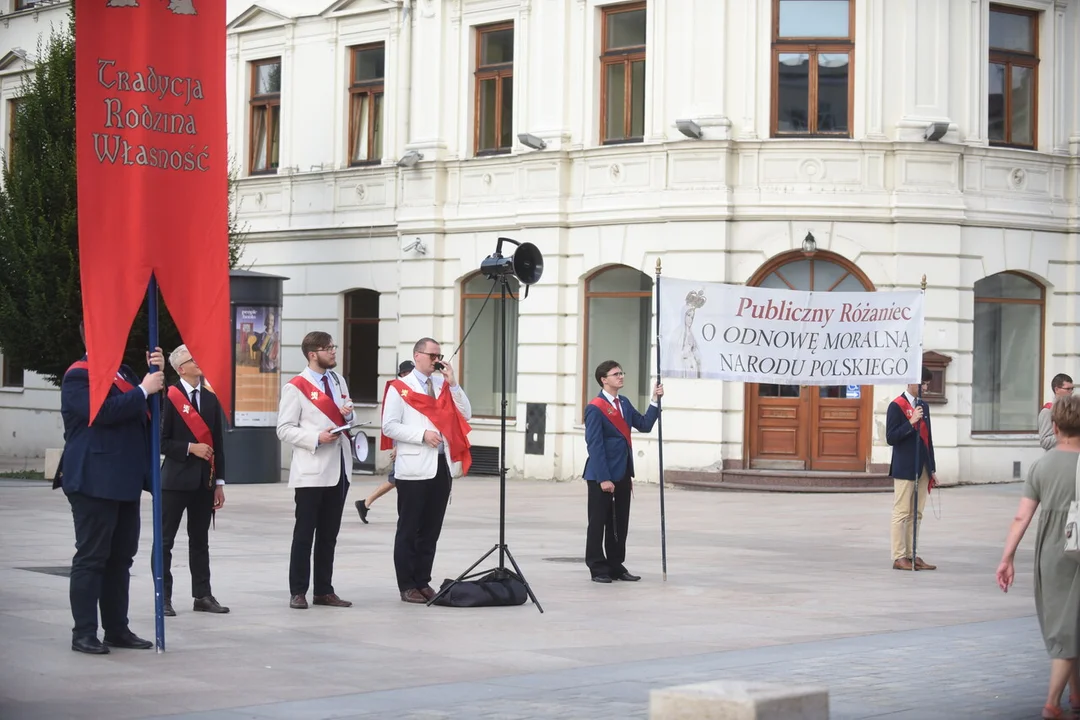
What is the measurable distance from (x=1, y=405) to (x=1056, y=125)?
24.2 meters

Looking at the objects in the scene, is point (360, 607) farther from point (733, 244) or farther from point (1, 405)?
point (1, 405)

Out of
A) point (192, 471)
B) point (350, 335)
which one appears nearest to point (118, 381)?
point (192, 471)

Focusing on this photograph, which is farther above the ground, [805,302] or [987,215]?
[987,215]

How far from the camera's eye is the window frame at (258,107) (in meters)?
33.9

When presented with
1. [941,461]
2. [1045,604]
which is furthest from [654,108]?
[1045,604]

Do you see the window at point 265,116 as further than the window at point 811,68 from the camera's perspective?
Yes

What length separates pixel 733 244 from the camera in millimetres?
26547

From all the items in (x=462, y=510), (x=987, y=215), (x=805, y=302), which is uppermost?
(x=987, y=215)

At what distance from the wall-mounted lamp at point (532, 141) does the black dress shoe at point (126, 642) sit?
1857cm

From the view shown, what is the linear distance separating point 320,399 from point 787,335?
530 centimetres

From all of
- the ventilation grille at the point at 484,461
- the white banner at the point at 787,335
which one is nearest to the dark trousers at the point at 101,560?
the white banner at the point at 787,335

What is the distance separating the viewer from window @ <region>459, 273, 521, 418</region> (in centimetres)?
3008

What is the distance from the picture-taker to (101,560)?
33.4 feet

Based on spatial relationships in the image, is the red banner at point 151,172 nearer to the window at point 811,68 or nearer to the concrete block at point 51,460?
the window at point 811,68
